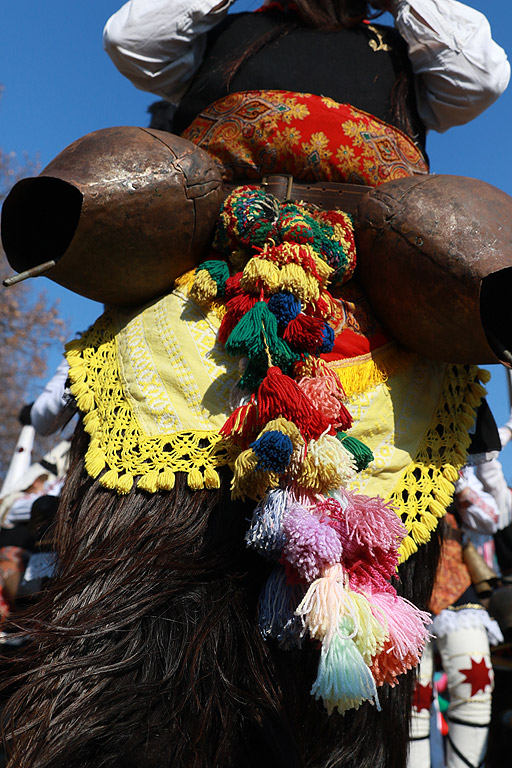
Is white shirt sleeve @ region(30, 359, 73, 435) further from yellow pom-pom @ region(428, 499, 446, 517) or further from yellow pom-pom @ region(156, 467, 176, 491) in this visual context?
yellow pom-pom @ region(428, 499, 446, 517)

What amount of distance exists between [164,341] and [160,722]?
677 millimetres

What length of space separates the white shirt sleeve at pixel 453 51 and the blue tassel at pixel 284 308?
2.23 ft

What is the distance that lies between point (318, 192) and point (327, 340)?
396mm

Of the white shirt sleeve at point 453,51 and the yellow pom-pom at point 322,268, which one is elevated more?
the white shirt sleeve at point 453,51

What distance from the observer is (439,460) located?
4.96ft

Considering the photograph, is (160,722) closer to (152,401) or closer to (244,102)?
(152,401)

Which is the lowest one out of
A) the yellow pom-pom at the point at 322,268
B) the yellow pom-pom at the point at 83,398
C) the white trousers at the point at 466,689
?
the white trousers at the point at 466,689

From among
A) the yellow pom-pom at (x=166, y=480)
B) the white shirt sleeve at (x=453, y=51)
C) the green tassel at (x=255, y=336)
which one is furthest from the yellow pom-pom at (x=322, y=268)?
the white shirt sleeve at (x=453, y=51)

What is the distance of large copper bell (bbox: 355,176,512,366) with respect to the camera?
4.35 ft

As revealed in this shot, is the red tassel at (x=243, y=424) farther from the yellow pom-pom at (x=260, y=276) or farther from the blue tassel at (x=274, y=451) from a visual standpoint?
the yellow pom-pom at (x=260, y=276)

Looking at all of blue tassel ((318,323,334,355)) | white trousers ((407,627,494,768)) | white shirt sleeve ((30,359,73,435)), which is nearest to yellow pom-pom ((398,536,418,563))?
blue tassel ((318,323,334,355))

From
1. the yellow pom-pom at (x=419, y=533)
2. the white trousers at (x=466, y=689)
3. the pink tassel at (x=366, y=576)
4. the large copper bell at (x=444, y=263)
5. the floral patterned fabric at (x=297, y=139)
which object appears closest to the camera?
the pink tassel at (x=366, y=576)

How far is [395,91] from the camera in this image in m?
1.68

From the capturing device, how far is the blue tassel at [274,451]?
1172 millimetres
